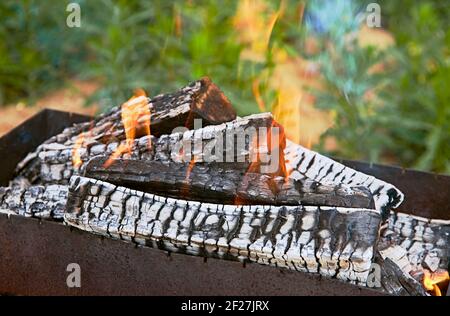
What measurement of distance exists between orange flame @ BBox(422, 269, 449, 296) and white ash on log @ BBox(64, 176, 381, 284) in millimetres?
316

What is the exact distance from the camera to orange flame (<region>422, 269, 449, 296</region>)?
2.05m

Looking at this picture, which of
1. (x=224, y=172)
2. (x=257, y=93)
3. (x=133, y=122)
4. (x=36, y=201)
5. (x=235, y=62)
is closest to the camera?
(x=224, y=172)

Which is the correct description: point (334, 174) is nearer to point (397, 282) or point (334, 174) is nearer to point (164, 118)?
point (397, 282)

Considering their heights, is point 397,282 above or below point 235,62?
below

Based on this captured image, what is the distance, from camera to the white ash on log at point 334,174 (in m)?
2.19

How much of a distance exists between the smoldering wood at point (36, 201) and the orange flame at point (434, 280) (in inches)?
46.3

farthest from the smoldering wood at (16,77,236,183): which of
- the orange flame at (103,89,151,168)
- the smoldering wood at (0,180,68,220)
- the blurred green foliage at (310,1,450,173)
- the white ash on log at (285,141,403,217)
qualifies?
the blurred green foliage at (310,1,450,173)

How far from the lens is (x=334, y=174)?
229 centimetres

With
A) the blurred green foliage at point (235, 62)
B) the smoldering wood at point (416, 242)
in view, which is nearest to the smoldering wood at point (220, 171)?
the smoldering wood at point (416, 242)

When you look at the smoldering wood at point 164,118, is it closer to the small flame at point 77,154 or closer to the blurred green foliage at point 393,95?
the small flame at point 77,154

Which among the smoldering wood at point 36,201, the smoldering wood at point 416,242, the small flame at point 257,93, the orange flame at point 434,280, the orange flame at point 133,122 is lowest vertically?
the orange flame at point 434,280

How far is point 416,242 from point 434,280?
0.22 meters

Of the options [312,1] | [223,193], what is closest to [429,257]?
[223,193]

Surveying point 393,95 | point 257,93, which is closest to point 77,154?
point 257,93
